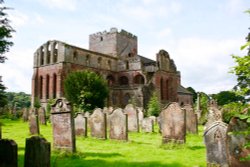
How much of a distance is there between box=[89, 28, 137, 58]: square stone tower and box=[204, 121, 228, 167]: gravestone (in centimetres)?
4575

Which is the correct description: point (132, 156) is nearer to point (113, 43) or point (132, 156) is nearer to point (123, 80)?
point (123, 80)

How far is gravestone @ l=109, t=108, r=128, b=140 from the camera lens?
42.7 ft

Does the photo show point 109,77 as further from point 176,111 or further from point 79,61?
point 176,111

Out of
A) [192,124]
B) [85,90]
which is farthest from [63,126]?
[85,90]

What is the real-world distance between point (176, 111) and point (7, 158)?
22.5 feet

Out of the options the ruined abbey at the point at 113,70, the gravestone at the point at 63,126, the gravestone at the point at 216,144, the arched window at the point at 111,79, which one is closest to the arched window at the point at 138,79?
the ruined abbey at the point at 113,70

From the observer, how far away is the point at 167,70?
158ft

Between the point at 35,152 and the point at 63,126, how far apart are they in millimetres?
4101

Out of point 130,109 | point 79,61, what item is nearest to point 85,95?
point 79,61

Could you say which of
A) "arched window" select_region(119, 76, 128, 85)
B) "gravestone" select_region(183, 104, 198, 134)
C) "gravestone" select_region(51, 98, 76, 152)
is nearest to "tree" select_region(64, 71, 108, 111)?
"arched window" select_region(119, 76, 128, 85)

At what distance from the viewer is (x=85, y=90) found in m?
32.5

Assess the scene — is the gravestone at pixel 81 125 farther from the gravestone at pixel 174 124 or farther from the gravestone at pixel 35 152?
the gravestone at pixel 35 152

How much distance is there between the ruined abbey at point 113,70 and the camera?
3988cm

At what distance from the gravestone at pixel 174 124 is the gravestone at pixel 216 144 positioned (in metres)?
3.37
